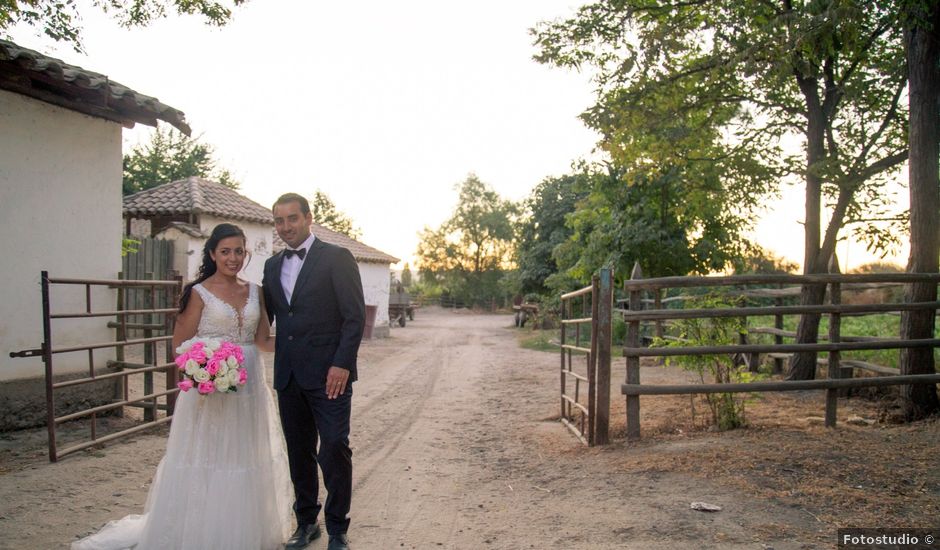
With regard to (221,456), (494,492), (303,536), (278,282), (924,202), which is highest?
(924,202)

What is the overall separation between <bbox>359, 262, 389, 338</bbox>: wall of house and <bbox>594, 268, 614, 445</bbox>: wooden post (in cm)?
2009

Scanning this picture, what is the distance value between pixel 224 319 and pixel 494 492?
2.46 meters

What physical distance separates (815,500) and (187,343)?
388cm

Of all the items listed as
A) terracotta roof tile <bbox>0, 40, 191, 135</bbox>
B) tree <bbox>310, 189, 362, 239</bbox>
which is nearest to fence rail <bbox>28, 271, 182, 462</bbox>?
terracotta roof tile <bbox>0, 40, 191, 135</bbox>

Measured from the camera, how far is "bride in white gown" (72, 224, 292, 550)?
3609mm

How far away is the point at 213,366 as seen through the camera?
3645mm

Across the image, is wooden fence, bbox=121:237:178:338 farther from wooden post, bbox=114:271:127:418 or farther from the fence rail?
the fence rail

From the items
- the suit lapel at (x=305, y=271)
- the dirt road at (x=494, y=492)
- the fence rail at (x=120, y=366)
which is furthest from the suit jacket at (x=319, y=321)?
the fence rail at (x=120, y=366)

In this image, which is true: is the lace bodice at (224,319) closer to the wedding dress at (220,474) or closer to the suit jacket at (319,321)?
the wedding dress at (220,474)

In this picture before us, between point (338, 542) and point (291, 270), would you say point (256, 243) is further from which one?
point (338, 542)

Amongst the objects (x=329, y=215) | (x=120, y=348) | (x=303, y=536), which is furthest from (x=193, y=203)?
(x=329, y=215)

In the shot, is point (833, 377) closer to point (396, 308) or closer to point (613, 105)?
point (613, 105)

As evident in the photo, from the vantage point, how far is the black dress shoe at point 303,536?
385cm

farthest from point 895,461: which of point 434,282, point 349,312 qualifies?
point 434,282
